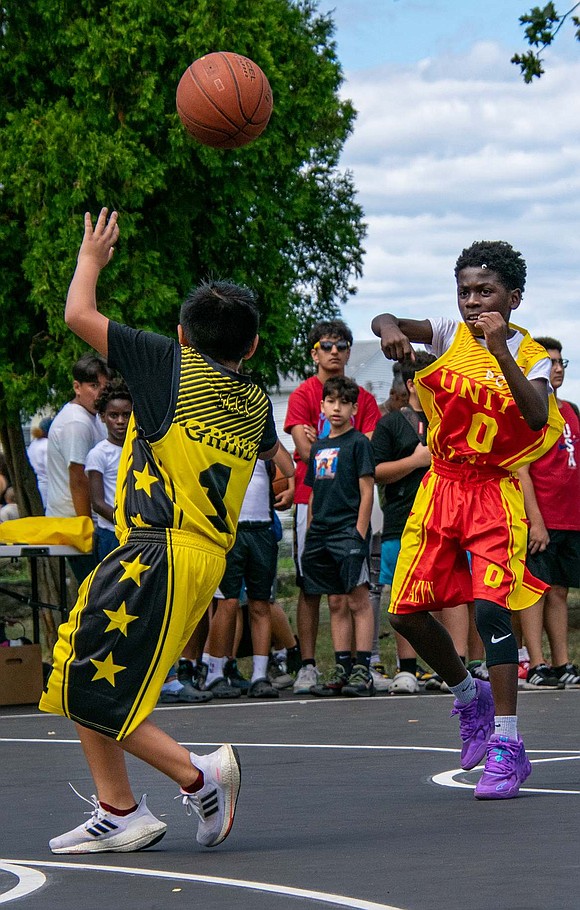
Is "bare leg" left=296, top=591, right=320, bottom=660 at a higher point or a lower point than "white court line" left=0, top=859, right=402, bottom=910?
higher

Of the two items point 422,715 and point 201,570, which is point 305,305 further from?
point 201,570

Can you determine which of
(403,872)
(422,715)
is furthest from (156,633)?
Answer: (422,715)

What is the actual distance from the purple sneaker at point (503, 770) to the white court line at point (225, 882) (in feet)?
5.90

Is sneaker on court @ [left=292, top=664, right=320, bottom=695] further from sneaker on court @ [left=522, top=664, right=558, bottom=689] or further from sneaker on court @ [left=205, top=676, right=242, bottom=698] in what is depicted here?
sneaker on court @ [left=522, top=664, right=558, bottom=689]

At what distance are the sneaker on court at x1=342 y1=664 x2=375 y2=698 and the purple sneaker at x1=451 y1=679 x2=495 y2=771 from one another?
440 cm

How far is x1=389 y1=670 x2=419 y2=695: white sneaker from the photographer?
1146 centimetres

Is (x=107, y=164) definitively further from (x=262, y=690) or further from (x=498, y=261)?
(x=498, y=261)

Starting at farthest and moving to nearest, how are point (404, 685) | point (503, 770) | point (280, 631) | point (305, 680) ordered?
1. point (280, 631)
2. point (305, 680)
3. point (404, 685)
4. point (503, 770)

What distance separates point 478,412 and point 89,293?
6.44 ft

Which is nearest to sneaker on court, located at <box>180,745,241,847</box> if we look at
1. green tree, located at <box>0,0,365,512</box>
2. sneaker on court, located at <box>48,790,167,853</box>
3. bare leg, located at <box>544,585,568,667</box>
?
sneaker on court, located at <box>48,790,167,853</box>

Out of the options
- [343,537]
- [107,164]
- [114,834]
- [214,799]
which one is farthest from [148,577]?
[107,164]

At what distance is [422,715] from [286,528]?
3211cm

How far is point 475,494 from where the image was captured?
675cm

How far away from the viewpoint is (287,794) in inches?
264
